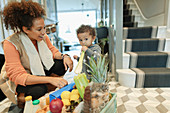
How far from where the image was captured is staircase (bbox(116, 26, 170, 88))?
176 cm

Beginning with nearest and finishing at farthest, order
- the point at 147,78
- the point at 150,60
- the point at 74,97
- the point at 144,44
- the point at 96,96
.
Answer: the point at 96,96 → the point at 74,97 → the point at 147,78 → the point at 150,60 → the point at 144,44

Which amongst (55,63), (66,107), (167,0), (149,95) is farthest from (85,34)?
(167,0)

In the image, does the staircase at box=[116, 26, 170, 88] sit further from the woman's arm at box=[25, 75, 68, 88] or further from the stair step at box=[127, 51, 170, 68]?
the woman's arm at box=[25, 75, 68, 88]

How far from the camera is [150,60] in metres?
1.98

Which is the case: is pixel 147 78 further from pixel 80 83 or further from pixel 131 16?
pixel 131 16

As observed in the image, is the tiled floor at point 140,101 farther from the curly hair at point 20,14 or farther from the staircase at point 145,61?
the curly hair at point 20,14

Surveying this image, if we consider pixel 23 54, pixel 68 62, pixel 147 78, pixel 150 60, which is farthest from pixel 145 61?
pixel 23 54

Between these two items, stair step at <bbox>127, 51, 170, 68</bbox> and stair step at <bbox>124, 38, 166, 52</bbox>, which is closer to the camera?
stair step at <bbox>127, 51, 170, 68</bbox>

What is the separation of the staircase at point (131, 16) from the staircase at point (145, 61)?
926 millimetres

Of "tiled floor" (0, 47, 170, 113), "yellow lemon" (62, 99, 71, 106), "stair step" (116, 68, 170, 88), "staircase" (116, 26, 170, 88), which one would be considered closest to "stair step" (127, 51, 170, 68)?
"staircase" (116, 26, 170, 88)

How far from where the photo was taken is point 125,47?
7.29 feet

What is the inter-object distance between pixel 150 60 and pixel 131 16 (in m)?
1.74

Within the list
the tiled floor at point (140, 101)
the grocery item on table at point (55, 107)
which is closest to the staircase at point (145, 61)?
the tiled floor at point (140, 101)

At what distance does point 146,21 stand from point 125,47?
1468mm
